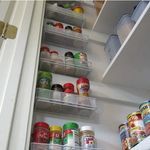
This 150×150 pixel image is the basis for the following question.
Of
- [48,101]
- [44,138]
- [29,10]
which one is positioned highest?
[29,10]

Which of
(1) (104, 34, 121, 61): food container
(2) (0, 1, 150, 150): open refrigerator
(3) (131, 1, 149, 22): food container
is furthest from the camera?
(1) (104, 34, 121, 61): food container

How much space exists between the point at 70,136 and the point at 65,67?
17.1 inches

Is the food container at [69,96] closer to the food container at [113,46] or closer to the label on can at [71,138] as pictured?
the label on can at [71,138]

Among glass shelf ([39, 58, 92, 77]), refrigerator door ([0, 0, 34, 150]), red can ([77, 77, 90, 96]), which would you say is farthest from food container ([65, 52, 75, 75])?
refrigerator door ([0, 0, 34, 150])

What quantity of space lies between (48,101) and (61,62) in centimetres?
28

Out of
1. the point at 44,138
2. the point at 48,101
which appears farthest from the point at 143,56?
the point at 44,138

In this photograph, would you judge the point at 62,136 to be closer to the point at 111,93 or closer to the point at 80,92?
the point at 80,92

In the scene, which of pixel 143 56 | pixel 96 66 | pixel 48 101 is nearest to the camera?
pixel 48 101

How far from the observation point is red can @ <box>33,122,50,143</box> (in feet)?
2.63

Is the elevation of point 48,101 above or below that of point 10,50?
below

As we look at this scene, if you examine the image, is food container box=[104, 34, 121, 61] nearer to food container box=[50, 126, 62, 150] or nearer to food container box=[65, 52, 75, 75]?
food container box=[65, 52, 75, 75]

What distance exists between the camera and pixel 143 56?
42.8 inches

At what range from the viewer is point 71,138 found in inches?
32.4

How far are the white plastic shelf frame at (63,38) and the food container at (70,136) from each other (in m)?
0.65
